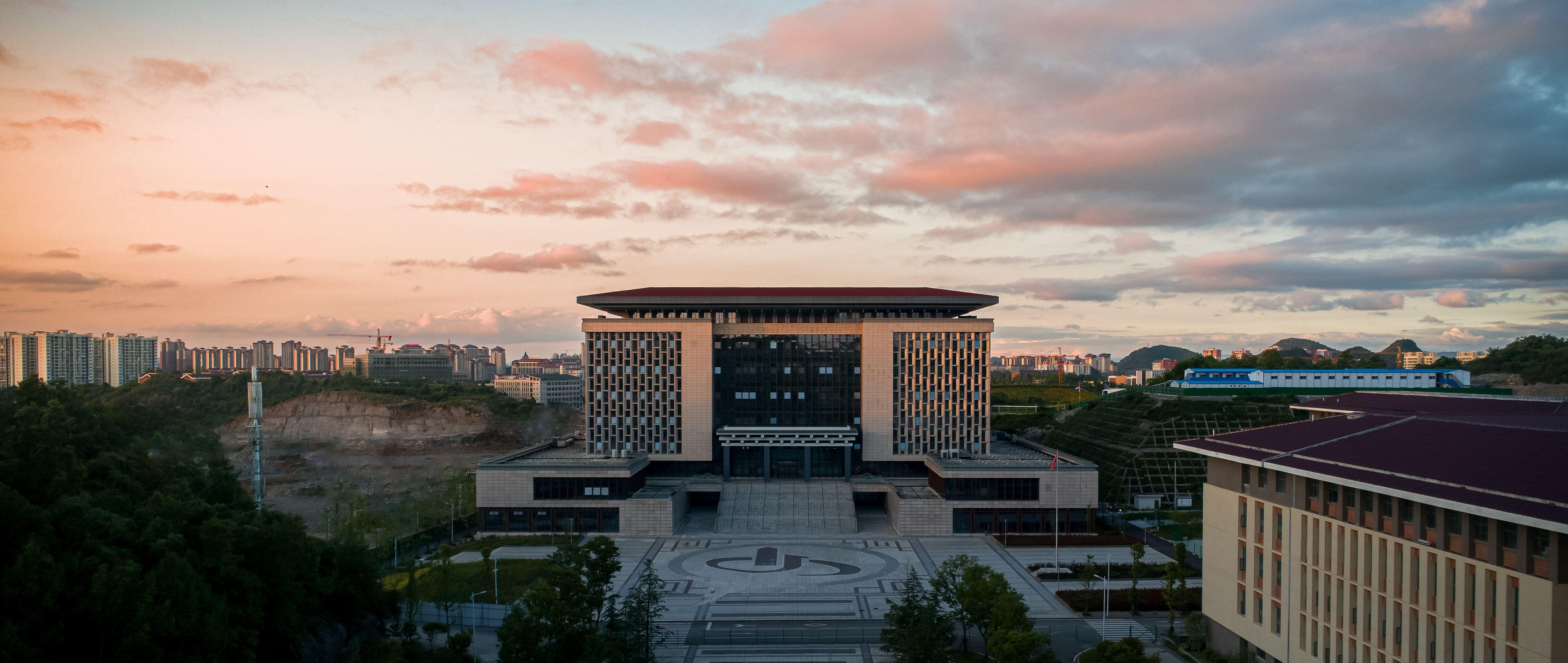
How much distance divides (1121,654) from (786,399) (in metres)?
45.6

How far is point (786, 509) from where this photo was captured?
65562 mm

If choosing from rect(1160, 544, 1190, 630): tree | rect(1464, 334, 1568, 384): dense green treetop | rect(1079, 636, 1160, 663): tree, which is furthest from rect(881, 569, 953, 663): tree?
rect(1464, 334, 1568, 384): dense green treetop

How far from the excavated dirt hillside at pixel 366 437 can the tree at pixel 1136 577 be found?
93.3 meters

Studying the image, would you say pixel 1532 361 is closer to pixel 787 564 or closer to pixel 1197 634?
pixel 1197 634

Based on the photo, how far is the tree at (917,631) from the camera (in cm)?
3241

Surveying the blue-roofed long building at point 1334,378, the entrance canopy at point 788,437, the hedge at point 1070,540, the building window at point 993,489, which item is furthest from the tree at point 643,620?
the blue-roofed long building at point 1334,378

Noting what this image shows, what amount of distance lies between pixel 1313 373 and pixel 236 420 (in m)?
154

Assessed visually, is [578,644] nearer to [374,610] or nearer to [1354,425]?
[374,610]

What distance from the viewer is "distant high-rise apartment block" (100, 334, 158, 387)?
150 meters

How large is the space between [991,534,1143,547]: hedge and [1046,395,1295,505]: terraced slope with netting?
402 inches

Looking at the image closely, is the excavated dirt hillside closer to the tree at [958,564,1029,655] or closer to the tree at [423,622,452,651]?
the tree at [423,622,452,651]

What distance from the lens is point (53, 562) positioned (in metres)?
25.0

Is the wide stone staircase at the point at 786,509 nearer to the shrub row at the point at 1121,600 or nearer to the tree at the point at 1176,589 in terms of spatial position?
the shrub row at the point at 1121,600

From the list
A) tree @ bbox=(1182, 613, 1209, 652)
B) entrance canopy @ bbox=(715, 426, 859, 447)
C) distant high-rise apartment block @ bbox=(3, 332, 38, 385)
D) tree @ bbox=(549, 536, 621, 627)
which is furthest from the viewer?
distant high-rise apartment block @ bbox=(3, 332, 38, 385)
